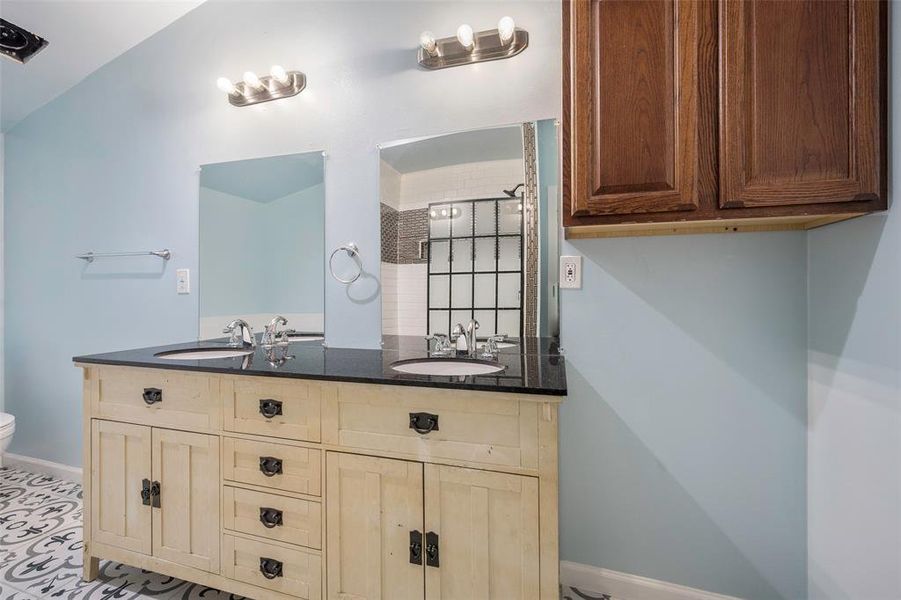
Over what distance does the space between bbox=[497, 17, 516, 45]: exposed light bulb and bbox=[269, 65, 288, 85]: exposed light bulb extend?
40.0 inches

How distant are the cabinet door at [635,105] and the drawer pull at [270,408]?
112cm

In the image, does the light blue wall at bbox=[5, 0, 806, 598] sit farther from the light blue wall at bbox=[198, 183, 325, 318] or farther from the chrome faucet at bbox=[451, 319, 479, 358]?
the chrome faucet at bbox=[451, 319, 479, 358]

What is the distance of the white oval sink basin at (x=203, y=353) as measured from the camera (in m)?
1.76

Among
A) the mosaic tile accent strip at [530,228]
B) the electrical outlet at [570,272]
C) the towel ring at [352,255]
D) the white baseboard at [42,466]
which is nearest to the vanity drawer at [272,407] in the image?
the towel ring at [352,255]

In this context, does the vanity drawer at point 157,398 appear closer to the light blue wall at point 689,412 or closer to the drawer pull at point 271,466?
the drawer pull at point 271,466

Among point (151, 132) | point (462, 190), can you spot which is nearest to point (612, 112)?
point (462, 190)

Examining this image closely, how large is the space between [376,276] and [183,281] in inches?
45.3

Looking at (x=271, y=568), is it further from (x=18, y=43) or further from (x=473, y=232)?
(x=18, y=43)

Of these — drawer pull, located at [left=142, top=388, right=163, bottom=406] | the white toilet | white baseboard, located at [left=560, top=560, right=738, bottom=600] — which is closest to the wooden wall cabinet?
white baseboard, located at [left=560, top=560, right=738, bottom=600]

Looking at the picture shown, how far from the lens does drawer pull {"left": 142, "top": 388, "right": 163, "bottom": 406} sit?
1479 mm

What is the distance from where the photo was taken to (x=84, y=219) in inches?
96.7

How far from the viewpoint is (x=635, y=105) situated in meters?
1.16

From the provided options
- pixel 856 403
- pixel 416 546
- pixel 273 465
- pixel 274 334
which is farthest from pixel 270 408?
pixel 856 403

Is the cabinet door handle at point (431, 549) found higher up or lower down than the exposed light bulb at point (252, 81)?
lower down
